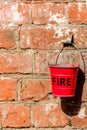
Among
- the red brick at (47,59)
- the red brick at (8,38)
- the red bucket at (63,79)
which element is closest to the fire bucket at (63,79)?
the red bucket at (63,79)

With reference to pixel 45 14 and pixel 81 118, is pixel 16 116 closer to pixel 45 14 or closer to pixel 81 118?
pixel 81 118

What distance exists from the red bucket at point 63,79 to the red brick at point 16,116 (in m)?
0.20

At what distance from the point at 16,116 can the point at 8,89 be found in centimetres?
13

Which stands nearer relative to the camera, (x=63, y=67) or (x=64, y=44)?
(x=63, y=67)

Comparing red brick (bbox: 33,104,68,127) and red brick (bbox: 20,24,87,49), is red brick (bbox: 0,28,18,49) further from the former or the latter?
red brick (bbox: 33,104,68,127)

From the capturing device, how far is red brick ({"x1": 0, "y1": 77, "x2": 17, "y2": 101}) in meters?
1.55

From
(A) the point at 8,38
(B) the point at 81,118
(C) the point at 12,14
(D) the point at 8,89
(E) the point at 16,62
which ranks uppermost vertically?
(C) the point at 12,14

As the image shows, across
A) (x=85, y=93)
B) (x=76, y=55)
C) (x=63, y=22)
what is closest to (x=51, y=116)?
(x=85, y=93)

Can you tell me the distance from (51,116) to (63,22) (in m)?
0.43

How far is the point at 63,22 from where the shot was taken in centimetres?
154

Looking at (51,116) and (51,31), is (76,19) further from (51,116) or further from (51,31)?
(51,116)

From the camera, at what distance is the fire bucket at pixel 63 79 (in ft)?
4.64

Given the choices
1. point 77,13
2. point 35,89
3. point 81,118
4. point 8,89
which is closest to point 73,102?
point 81,118

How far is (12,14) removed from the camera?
5.07 ft
